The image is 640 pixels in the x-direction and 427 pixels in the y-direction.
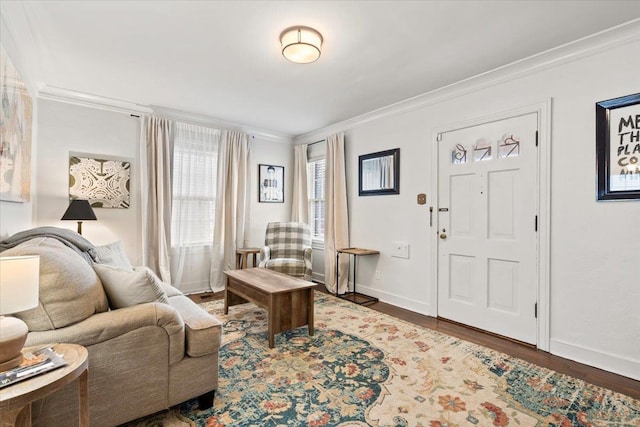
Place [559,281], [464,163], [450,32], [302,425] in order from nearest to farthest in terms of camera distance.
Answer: [302,425], [450,32], [559,281], [464,163]

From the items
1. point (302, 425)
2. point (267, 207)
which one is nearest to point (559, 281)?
point (302, 425)

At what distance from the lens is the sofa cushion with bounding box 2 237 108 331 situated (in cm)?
141

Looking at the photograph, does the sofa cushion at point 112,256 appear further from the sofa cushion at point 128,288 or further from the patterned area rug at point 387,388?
the patterned area rug at point 387,388

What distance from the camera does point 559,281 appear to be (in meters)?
2.55

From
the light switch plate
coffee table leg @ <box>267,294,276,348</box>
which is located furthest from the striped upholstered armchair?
coffee table leg @ <box>267,294,276,348</box>

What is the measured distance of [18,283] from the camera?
113 cm

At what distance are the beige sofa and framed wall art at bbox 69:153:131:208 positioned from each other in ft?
6.94

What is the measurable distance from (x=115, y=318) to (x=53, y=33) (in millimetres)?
2291

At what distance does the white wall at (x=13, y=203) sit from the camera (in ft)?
6.68

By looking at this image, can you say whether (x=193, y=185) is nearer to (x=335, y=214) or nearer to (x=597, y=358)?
(x=335, y=214)

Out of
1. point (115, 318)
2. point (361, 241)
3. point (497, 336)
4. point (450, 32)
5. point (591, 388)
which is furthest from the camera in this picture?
point (361, 241)

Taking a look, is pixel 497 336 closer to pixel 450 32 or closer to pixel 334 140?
pixel 450 32

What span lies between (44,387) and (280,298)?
1750 mm

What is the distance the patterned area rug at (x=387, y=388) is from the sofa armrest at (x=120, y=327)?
1.60 feet
